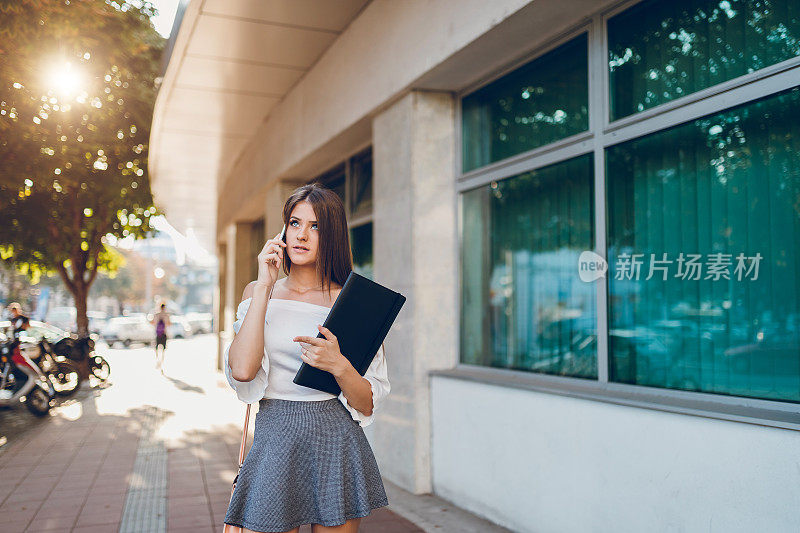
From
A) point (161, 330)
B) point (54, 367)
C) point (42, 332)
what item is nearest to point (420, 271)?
point (54, 367)

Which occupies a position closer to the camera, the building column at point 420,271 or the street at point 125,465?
the street at point 125,465

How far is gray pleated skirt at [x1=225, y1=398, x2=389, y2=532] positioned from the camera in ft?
6.78

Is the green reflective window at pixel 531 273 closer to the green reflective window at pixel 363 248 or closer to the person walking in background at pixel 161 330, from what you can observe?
the green reflective window at pixel 363 248

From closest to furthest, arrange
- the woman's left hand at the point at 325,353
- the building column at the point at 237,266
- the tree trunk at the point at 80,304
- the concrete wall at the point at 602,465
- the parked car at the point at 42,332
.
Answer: the woman's left hand at the point at 325,353 → the concrete wall at the point at 602,465 → the parked car at the point at 42,332 → the building column at the point at 237,266 → the tree trunk at the point at 80,304

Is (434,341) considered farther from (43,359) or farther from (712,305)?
(43,359)

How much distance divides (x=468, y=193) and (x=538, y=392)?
197 centimetres

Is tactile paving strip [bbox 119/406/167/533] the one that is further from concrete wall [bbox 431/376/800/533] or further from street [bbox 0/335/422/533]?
concrete wall [bbox 431/376/800/533]

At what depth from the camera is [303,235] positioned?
2195 millimetres

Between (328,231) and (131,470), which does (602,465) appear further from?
(131,470)

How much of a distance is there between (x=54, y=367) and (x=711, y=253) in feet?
39.5

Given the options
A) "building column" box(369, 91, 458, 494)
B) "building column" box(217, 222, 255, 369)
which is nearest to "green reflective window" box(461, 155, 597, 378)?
"building column" box(369, 91, 458, 494)

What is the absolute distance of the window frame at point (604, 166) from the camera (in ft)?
10.2

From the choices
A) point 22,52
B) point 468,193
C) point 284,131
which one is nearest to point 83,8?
point 22,52

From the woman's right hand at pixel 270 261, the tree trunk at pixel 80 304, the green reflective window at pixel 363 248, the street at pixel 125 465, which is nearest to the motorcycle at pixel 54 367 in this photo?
the street at pixel 125 465
